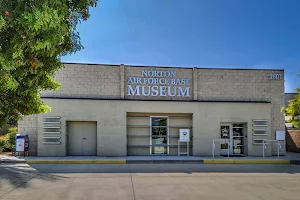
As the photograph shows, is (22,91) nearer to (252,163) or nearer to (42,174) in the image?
(42,174)

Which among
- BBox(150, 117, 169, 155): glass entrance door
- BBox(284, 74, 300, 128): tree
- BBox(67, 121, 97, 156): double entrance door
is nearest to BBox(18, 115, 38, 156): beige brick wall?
BBox(67, 121, 97, 156): double entrance door

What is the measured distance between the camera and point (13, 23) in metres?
4.20

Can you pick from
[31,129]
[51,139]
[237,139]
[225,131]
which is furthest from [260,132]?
[31,129]

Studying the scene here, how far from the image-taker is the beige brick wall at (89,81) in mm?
16219

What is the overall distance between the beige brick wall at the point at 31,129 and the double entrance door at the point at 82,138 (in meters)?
1.92

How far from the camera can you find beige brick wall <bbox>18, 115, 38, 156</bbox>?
15.8 metres

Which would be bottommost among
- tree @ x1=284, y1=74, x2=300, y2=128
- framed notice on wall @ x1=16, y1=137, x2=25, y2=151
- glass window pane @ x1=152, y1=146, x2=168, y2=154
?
glass window pane @ x1=152, y1=146, x2=168, y2=154

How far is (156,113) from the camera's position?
1683 cm

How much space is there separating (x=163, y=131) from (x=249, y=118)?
5650mm

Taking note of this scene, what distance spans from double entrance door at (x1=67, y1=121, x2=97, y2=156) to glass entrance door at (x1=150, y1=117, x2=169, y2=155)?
3607mm

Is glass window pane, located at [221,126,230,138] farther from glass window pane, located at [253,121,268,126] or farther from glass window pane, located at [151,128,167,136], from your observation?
glass window pane, located at [151,128,167,136]

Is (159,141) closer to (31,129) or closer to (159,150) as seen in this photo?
(159,150)

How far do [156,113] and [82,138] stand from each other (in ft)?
16.0

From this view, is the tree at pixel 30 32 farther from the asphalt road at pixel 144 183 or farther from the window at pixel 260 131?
the window at pixel 260 131
